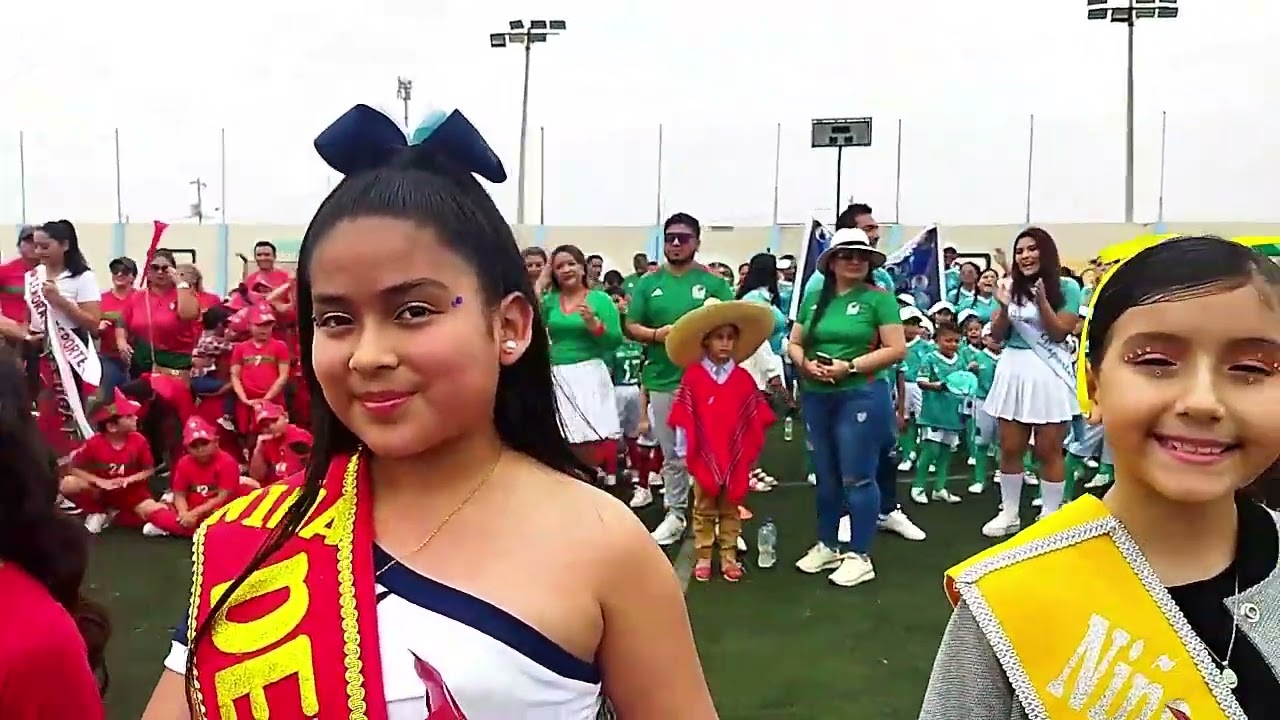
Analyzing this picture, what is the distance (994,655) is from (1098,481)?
643cm

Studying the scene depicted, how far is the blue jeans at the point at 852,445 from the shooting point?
4.94 meters

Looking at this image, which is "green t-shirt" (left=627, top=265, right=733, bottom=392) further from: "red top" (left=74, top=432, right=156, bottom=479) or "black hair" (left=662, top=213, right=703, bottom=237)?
"red top" (left=74, top=432, right=156, bottom=479)

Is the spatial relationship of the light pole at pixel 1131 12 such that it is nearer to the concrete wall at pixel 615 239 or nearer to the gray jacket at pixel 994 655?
the concrete wall at pixel 615 239

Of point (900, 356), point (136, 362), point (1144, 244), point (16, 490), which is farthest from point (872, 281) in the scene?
point (136, 362)

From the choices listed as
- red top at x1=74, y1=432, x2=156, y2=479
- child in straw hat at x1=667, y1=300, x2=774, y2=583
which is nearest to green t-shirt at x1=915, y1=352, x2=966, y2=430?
child in straw hat at x1=667, y1=300, x2=774, y2=583

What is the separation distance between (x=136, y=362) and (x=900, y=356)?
5.66m

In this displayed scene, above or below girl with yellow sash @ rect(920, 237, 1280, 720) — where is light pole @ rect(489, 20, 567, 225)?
above

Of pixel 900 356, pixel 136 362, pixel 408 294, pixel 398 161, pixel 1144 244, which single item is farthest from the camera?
pixel 136 362

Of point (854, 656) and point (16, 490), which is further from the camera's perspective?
point (854, 656)

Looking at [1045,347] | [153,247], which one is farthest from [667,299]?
[153,247]

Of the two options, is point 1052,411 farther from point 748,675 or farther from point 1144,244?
point 1144,244

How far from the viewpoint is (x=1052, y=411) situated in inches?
219

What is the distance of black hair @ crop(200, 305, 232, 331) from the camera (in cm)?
738

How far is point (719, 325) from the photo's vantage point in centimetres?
521
